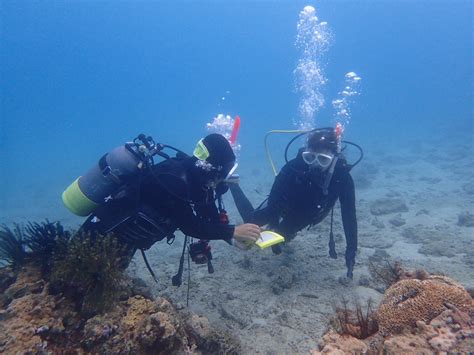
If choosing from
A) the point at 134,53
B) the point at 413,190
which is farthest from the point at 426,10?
the point at 413,190

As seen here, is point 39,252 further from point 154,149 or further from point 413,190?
point 413,190

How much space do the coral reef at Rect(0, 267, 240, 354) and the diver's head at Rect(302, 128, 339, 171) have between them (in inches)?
171

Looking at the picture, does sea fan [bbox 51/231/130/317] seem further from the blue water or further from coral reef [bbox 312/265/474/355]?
the blue water

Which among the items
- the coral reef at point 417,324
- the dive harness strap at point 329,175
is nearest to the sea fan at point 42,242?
the coral reef at point 417,324

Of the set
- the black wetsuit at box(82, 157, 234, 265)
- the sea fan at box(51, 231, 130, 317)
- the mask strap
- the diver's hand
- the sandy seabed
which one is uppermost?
the mask strap

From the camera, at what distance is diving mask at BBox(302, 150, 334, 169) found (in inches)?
263

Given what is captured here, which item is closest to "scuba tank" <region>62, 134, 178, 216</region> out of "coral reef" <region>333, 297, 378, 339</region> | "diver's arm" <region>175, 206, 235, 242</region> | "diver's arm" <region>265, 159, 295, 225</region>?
"diver's arm" <region>175, 206, 235, 242</region>

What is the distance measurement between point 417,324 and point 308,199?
4526mm

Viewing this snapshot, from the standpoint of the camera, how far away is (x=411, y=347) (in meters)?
2.32

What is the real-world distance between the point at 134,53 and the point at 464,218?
159 m

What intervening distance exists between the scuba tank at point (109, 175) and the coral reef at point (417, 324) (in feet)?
10.5

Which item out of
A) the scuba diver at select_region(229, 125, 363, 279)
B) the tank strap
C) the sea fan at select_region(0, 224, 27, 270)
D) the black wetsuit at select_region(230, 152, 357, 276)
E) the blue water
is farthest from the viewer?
the blue water

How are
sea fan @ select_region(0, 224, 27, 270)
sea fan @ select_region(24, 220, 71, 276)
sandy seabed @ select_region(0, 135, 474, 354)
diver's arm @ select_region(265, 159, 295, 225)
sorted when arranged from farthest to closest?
diver's arm @ select_region(265, 159, 295, 225) < sandy seabed @ select_region(0, 135, 474, 354) < sea fan @ select_region(0, 224, 27, 270) < sea fan @ select_region(24, 220, 71, 276)

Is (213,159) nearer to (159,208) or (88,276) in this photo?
(159,208)
